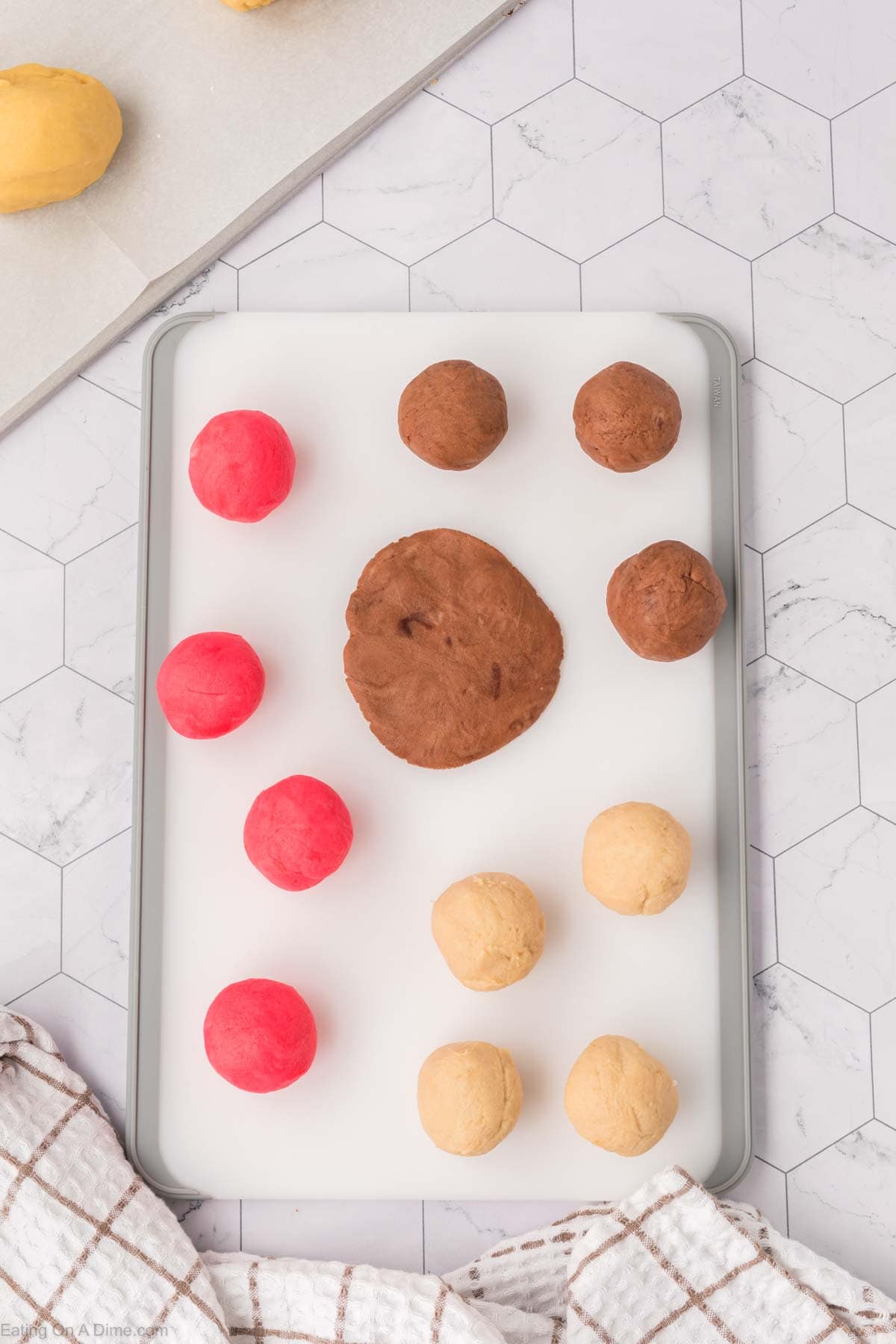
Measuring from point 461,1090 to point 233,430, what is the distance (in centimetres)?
63

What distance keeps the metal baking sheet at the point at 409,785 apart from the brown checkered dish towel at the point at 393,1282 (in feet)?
0.15

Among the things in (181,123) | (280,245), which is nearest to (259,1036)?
(280,245)

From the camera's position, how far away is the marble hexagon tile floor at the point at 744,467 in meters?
1.00

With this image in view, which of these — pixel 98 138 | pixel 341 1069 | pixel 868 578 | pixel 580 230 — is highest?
pixel 98 138

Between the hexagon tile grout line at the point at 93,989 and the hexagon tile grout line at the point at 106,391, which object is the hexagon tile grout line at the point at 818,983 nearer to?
the hexagon tile grout line at the point at 93,989

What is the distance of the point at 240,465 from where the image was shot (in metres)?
0.93

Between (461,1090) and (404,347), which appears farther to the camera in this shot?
(404,347)

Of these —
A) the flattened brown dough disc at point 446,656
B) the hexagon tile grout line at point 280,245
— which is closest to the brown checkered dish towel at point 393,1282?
the flattened brown dough disc at point 446,656

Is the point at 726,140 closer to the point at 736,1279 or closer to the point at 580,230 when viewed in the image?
the point at 580,230

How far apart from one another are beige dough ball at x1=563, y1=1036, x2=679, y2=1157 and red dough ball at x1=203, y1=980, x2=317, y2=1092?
9.9 inches

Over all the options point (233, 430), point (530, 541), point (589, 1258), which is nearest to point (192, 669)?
point (233, 430)

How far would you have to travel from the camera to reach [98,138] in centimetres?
99

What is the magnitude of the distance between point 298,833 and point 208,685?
16 centimetres

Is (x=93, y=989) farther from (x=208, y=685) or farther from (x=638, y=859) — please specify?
(x=638, y=859)
